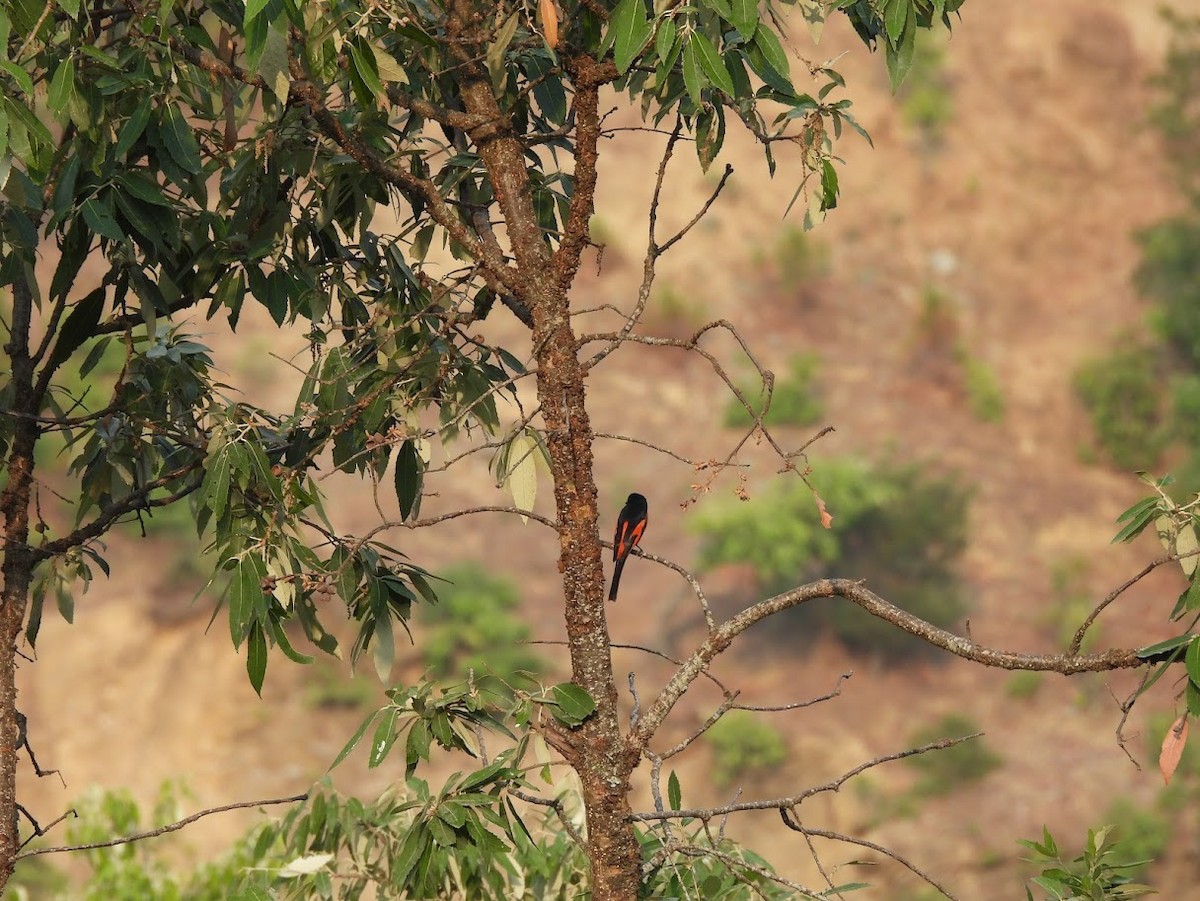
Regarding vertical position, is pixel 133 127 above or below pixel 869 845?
above

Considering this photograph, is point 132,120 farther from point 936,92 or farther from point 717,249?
point 936,92

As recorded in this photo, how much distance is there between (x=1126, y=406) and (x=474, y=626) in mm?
9512

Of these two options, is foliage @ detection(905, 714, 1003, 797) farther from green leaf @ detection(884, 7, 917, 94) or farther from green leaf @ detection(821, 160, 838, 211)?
green leaf @ detection(884, 7, 917, 94)

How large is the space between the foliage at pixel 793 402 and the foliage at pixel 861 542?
152 centimetres

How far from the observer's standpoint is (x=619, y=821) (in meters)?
2.93

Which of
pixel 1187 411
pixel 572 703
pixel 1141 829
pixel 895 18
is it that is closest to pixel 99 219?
pixel 572 703

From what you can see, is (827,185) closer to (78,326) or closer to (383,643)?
(383,643)

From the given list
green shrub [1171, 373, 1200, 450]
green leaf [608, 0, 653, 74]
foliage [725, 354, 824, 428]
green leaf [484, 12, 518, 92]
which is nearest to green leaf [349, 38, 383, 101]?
green leaf [484, 12, 518, 92]

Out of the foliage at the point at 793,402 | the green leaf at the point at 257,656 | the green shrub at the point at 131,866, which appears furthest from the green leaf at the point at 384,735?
the foliage at the point at 793,402

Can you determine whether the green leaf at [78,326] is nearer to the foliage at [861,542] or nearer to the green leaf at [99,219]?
the green leaf at [99,219]

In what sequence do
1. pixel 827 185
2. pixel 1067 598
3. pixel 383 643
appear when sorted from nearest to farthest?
pixel 827 185
pixel 383 643
pixel 1067 598

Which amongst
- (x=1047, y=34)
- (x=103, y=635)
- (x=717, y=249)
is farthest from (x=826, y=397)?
(x=103, y=635)

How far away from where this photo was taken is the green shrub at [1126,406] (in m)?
19.1

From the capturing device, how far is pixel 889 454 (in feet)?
62.3
